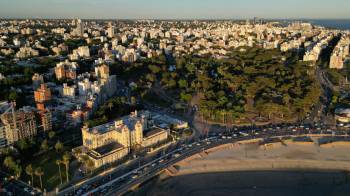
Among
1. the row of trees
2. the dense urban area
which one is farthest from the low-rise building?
the row of trees

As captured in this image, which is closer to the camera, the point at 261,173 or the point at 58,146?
the point at 261,173

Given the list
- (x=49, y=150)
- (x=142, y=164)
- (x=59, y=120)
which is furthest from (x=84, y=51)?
(x=142, y=164)

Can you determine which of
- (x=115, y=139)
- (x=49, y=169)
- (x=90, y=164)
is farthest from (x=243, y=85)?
(x=49, y=169)

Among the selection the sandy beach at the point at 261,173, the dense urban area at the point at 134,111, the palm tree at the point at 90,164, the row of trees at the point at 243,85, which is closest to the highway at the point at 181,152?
the dense urban area at the point at 134,111

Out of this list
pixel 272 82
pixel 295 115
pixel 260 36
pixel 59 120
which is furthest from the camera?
pixel 260 36

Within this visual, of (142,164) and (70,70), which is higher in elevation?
(70,70)

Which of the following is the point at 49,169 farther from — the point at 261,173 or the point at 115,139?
the point at 261,173

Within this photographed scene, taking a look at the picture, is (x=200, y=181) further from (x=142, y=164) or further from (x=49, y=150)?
(x=49, y=150)
